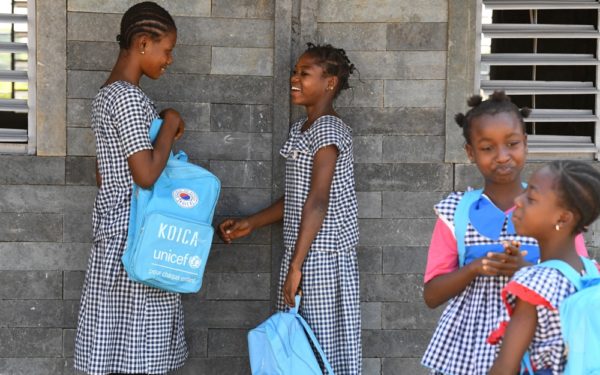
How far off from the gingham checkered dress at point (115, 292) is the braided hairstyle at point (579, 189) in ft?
6.23

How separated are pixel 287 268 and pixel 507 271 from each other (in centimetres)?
171

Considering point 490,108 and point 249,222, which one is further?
point 249,222

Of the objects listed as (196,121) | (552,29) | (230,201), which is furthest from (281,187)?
(552,29)

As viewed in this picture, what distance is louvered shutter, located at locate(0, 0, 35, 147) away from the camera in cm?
453

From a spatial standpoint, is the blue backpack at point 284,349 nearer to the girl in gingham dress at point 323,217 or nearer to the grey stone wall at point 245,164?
the girl in gingham dress at point 323,217

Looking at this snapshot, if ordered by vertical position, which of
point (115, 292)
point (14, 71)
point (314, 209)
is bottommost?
point (115, 292)

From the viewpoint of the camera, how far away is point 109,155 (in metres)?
3.83

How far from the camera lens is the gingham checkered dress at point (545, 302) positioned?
236 centimetres

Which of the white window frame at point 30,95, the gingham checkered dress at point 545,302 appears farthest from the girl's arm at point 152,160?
the gingham checkered dress at point 545,302

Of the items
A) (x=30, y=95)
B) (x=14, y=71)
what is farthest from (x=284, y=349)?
(x=14, y=71)

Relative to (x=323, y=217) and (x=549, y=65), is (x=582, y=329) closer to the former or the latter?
(x=323, y=217)

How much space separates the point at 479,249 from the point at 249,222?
180 centimetres

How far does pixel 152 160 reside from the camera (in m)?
3.73

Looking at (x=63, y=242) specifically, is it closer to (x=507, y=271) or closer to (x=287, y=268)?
(x=287, y=268)
